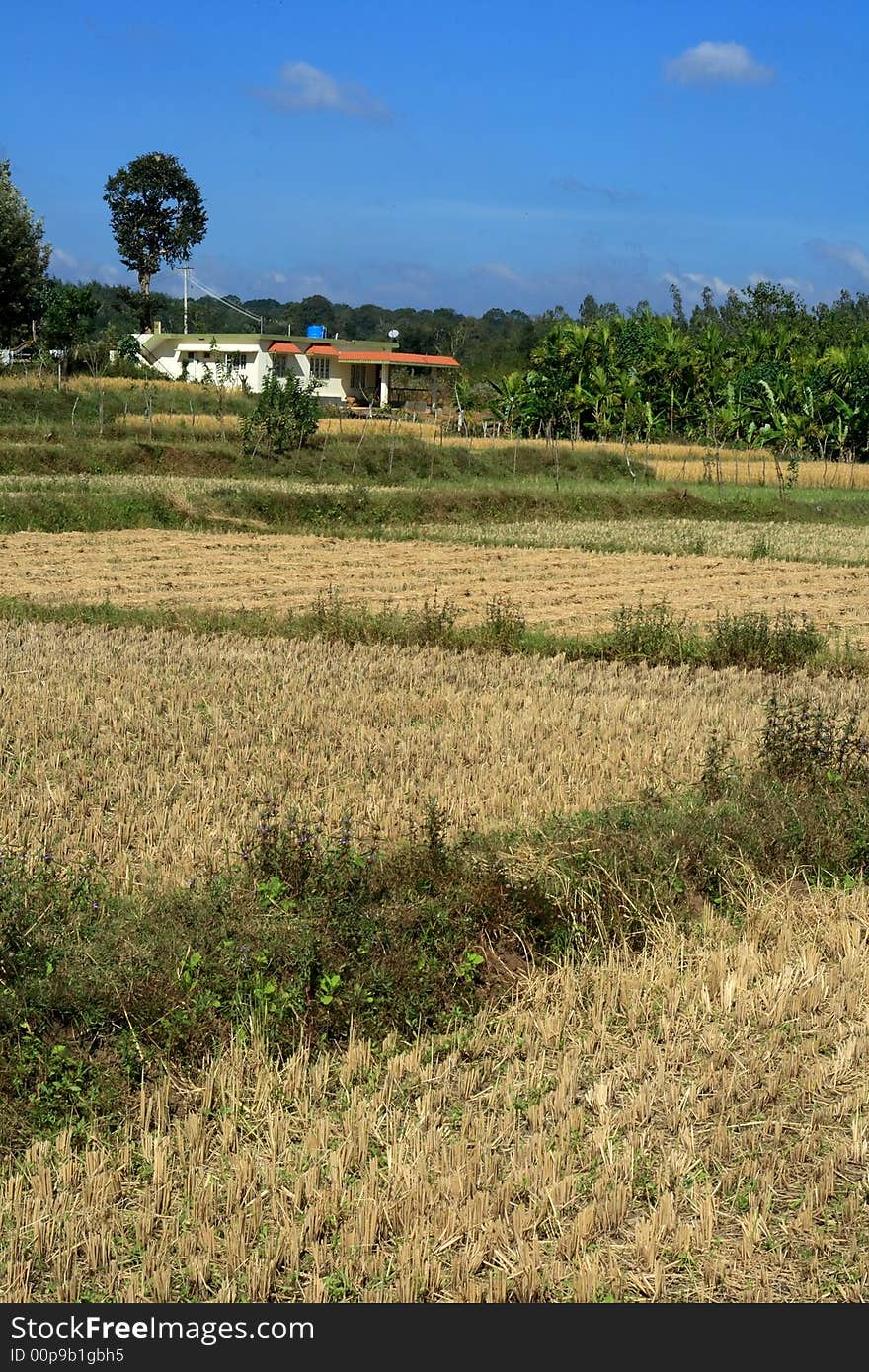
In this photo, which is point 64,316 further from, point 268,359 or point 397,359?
point 397,359

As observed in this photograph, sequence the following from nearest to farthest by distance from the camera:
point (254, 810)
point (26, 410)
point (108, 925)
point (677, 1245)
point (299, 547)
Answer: point (677, 1245) → point (108, 925) → point (254, 810) → point (299, 547) → point (26, 410)

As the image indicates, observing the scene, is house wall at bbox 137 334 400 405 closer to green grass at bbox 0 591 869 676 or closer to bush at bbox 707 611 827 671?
green grass at bbox 0 591 869 676

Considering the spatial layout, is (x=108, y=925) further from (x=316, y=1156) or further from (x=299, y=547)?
(x=299, y=547)

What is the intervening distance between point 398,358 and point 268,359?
8255mm

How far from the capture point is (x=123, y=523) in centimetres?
2297

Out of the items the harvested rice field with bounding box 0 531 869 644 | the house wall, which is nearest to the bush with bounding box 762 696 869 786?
the harvested rice field with bounding box 0 531 869 644

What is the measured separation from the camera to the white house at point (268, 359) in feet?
199

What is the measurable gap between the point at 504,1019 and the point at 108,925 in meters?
1.61

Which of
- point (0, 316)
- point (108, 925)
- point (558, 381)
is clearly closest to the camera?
point (108, 925)

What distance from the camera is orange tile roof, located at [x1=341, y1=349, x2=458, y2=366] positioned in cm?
6488

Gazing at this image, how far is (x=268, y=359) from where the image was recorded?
6106 centimetres

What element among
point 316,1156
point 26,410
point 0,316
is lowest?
point 316,1156

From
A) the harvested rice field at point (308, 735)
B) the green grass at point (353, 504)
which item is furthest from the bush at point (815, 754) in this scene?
the green grass at point (353, 504)

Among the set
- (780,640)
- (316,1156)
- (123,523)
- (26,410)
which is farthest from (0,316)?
(316,1156)
